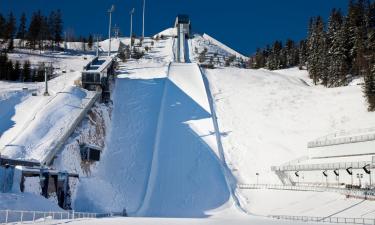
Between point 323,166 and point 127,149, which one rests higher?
point 323,166

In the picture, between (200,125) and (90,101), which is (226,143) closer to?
(200,125)

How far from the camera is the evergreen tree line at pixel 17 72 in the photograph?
2023 inches

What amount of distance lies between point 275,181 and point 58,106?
581 inches

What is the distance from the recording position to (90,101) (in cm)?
3394

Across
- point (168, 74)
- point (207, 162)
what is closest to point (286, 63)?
point (168, 74)

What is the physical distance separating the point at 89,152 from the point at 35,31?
176ft

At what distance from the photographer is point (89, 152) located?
28547 millimetres

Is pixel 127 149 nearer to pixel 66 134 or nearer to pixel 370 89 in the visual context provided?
pixel 66 134

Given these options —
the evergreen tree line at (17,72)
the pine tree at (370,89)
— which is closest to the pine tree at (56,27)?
the evergreen tree line at (17,72)

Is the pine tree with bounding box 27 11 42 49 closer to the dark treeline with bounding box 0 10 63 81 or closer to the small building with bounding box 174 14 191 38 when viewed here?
the dark treeline with bounding box 0 10 63 81

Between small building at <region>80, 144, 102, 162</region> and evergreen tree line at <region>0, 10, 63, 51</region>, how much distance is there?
46.4m

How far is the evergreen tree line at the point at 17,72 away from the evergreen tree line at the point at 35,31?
1779 cm

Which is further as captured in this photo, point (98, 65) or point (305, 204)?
point (98, 65)

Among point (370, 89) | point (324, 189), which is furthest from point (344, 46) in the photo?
point (324, 189)
